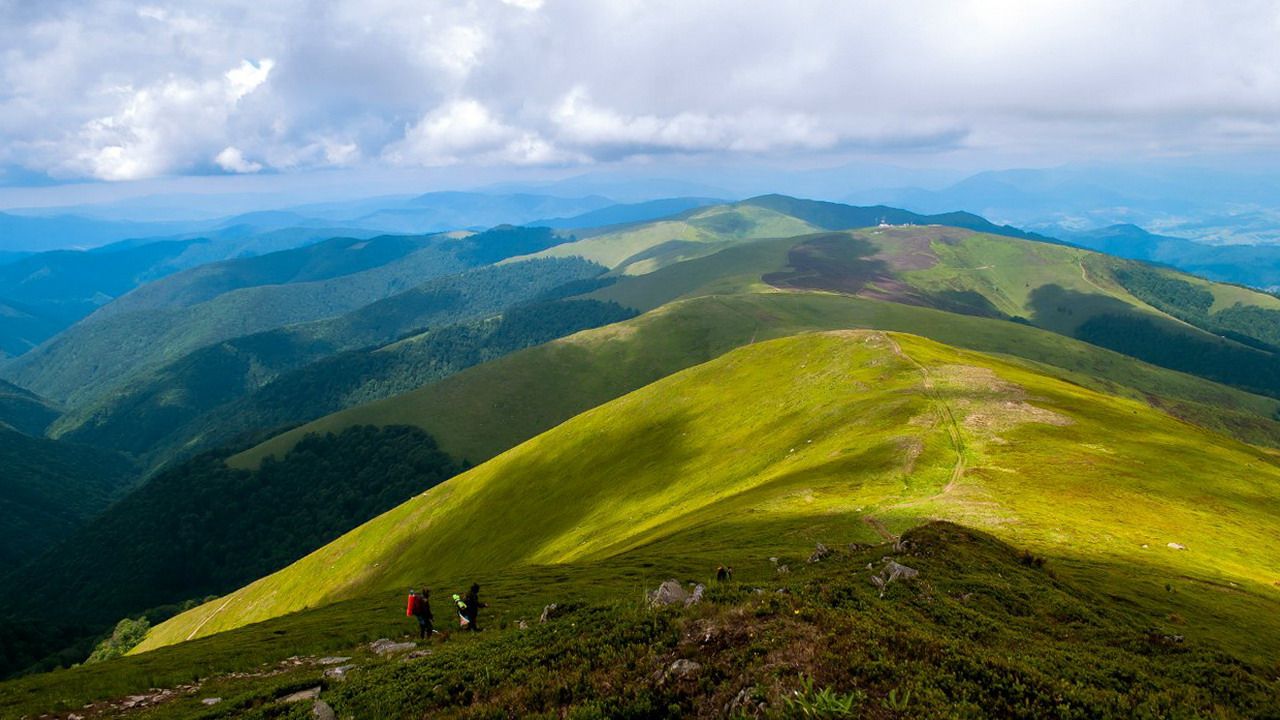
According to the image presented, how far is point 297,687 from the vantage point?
25.2 m

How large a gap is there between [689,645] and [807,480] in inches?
1651

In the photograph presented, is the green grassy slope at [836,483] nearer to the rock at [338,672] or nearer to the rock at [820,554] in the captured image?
the rock at [820,554]

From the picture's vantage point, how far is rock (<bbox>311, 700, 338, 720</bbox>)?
66.1 ft

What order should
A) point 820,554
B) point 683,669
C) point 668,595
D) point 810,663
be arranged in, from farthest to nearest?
1. point 820,554
2. point 668,595
3. point 683,669
4. point 810,663

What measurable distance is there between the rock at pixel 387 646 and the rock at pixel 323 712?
1054cm

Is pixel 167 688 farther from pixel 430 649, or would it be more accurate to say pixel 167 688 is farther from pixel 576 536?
pixel 576 536

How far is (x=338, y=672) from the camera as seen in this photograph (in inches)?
1080

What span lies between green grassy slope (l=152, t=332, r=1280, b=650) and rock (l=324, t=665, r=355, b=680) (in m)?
23.6

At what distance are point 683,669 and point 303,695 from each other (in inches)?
649

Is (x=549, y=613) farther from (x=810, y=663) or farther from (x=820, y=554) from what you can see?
(x=820, y=554)

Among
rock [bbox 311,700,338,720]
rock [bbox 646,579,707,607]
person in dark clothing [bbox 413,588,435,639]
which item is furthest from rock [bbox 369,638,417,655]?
rock [bbox 646,579,707,607]

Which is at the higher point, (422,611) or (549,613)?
(549,613)

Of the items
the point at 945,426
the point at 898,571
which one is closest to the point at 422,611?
the point at 898,571

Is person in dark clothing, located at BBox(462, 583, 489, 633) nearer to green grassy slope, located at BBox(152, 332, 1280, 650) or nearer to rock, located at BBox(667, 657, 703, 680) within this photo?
green grassy slope, located at BBox(152, 332, 1280, 650)
